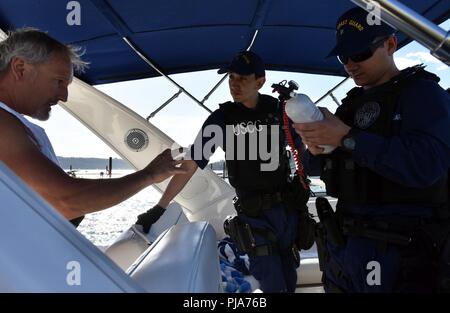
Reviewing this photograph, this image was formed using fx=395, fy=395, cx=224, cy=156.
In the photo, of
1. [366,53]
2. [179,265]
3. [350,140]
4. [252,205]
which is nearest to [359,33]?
[366,53]

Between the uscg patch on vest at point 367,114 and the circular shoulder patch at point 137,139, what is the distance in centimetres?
255

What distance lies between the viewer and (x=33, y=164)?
1016 millimetres

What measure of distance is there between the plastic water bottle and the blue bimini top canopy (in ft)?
5.11

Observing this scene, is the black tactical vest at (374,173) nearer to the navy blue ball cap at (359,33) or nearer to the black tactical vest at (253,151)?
the navy blue ball cap at (359,33)

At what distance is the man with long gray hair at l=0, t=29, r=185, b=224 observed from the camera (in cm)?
102

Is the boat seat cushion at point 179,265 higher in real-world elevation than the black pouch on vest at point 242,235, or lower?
higher

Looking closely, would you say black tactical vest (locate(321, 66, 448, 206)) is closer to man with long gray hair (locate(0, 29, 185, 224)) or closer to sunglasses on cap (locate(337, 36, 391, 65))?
sunglasses on cap (locate(337, 36, 391, 65))

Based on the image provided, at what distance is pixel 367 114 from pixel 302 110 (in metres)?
0.44

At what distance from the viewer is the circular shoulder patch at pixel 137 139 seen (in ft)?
11.9

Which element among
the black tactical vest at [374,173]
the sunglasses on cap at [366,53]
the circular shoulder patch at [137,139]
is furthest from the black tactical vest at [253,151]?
the circular shoulder patch at [137,139]

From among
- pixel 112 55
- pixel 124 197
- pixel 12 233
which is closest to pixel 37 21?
pixel 112 55

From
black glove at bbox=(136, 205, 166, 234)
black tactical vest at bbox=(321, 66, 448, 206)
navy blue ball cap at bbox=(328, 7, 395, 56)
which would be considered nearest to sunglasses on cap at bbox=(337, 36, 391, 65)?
navy blue ball cap at bbox=(328, 7, 395, 56)

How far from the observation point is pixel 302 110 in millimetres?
1000

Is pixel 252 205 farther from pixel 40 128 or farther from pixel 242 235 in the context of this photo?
pixel 40 128
